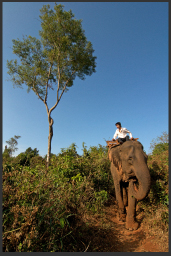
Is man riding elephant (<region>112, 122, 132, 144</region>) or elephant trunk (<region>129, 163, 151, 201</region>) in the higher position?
man riding elephant (<region>112, 122, 132, 144</region>)

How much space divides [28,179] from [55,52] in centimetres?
1336

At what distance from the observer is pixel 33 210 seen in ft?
7.97

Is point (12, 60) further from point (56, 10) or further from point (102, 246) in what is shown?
point (102, 246)

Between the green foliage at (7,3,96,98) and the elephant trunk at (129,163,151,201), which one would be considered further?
the green foliage at (7,3,96,98)

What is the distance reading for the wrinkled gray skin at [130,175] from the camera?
4542mm

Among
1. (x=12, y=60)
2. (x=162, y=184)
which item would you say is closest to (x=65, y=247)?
(x=162, y=184)

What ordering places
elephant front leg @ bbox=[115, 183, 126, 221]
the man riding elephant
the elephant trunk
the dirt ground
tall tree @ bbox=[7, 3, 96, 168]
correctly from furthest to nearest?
tall tree @ bbox=[7, 3, 96, 168], the man riding elephant, elephant front leg @ bbox=[115, 183, 126, 221], the elephant trunk, the dirt ground

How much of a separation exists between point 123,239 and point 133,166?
199cm

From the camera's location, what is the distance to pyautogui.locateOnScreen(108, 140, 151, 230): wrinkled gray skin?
454 cm

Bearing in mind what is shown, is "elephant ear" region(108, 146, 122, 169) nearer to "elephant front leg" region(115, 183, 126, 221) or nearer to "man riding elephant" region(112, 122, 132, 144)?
"man riding elephant" region(112, 122, 132, 144)

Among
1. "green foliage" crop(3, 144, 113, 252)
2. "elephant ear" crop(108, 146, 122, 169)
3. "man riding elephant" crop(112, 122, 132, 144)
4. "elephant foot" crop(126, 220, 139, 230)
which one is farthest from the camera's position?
"man riding elephant" crop(112, 122, 132, 144)

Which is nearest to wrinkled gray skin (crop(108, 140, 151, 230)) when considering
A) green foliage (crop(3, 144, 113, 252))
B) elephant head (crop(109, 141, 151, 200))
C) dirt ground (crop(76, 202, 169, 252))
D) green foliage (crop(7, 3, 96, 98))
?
elephant head (crop(109, 141, 151, 200))

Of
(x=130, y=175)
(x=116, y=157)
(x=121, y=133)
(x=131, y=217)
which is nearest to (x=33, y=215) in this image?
(x=131, y=217)

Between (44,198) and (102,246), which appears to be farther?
(102,246)
